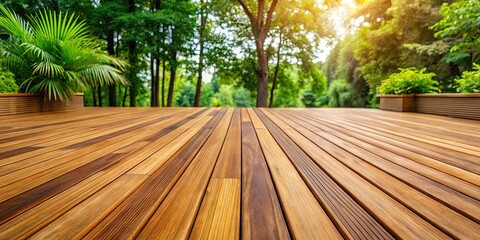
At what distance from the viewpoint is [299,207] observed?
0.68 m

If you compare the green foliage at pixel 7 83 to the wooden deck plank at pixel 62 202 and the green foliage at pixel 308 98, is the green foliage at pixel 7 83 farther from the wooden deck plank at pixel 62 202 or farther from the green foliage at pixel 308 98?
the green foliage at pixel 308 98

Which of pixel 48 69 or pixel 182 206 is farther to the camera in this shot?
pixel 48 69

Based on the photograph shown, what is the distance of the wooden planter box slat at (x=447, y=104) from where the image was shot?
2.87 metres

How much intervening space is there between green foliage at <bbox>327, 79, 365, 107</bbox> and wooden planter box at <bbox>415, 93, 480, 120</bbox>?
1070 cm

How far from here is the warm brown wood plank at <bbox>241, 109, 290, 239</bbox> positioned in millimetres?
560

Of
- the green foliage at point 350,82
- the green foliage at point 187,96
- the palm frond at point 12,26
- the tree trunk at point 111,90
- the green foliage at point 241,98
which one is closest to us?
the palm frond at point 12,26

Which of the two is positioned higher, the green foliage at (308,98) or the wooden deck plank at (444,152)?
the green foliage at (308,98)

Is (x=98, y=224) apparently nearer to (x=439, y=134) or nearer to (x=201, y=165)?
(x=201, y=165)

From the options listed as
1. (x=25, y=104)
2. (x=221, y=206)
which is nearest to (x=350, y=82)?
(x=25, y=104)

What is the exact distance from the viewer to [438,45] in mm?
7094

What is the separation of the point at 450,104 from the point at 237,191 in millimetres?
3857

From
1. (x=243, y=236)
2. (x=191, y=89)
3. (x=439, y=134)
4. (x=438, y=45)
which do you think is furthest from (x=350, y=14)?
(x=191, y=89)

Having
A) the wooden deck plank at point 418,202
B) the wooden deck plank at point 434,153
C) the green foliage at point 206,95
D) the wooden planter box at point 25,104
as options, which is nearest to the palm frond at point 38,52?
the wooden planter box at point 25,104

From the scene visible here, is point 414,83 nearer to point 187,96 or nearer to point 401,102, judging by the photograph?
point 401,102
